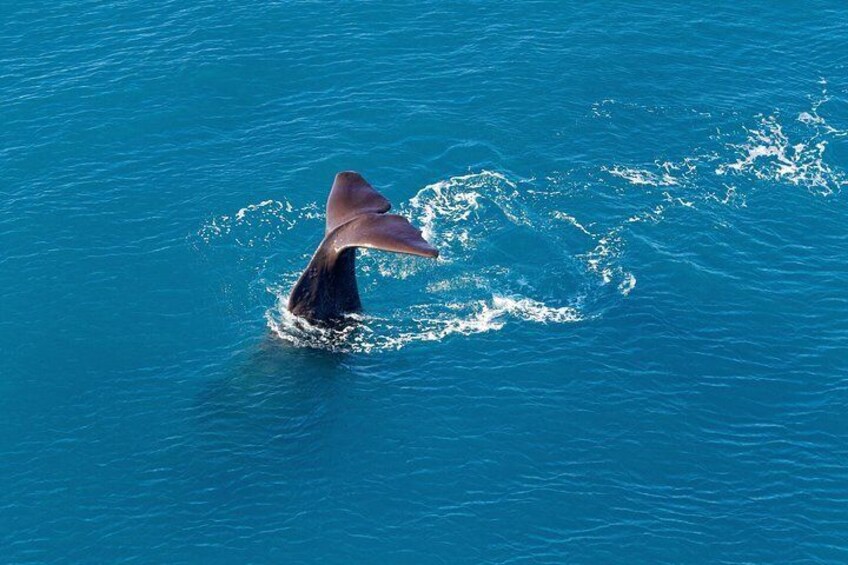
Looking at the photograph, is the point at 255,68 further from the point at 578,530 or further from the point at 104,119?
the point at 578,530

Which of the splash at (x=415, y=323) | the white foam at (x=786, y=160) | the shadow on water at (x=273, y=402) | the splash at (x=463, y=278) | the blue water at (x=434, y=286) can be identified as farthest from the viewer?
the white foam at (x=786, y=160)

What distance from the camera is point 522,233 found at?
11112 centimetres

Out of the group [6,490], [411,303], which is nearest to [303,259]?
[411,303]

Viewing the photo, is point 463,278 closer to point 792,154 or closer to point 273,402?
point 273,402

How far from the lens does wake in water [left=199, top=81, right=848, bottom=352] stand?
103 meters

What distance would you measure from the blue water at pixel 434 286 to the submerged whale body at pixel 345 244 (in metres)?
2.47

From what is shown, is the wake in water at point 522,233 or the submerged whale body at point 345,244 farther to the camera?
the wake in water at point 522,233

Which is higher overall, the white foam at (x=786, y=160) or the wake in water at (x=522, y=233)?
the white foam at (x=786, y=160)

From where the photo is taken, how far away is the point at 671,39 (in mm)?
135500

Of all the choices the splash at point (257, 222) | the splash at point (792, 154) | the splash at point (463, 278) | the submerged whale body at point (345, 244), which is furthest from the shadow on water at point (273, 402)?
the splash at point (792, 154)

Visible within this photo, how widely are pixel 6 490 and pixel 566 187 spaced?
53.4 metres

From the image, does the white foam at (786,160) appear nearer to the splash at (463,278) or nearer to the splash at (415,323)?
the splash at (463,278)

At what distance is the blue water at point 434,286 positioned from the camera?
289ft

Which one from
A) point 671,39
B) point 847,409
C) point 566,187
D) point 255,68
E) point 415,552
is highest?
point 671,39
